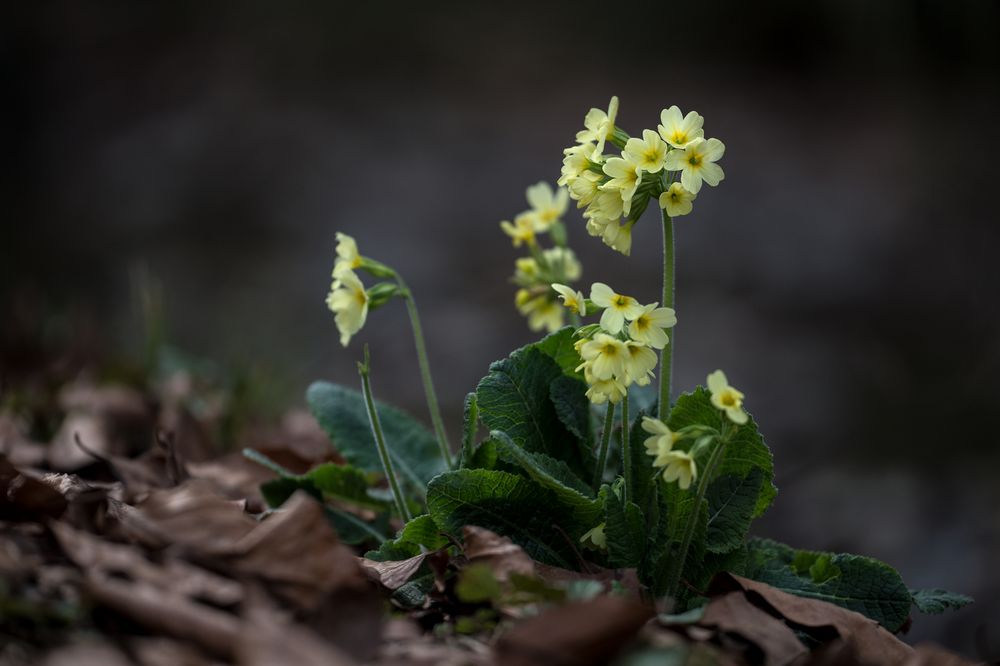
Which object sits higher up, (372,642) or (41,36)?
(41,36)

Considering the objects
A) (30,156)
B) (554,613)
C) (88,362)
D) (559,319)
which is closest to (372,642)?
(554,613)

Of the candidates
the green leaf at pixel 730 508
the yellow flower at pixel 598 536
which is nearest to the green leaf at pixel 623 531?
the yellow flower at pixel 598 536

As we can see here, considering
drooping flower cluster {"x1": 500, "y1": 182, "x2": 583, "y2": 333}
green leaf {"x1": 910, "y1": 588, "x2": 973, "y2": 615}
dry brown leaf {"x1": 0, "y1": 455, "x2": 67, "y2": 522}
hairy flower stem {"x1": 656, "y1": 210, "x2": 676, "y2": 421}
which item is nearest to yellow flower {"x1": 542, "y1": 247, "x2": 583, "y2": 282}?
drooping flower cluster {"x1": 500, "y1": 182, "x2": 583, "y2": 333}

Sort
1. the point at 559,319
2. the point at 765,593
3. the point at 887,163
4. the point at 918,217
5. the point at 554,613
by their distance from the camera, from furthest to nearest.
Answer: the point at 887,163, the point at 918,217, the point at 559,319, the point at 765,593, the point at 554,613

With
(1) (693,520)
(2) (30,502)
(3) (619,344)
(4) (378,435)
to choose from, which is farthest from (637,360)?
(2) (30,502)

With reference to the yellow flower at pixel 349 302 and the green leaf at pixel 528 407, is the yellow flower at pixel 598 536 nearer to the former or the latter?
the green leaf at pixel 528 407

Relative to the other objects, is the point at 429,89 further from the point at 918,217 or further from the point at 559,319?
the point at 559,319
